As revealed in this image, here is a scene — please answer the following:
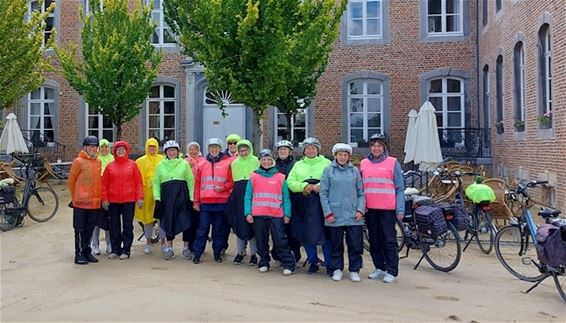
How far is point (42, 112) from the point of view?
1892cm

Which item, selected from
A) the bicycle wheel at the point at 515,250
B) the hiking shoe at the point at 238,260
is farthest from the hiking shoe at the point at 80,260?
the bicycle wheel at the point at 515,250

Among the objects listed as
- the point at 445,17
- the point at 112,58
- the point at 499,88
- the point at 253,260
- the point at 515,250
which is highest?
the point at 445,17

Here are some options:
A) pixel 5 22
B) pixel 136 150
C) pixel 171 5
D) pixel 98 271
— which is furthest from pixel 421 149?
pixel 136 150

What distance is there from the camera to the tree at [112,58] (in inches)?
527

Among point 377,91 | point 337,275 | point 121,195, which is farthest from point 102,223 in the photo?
point 377,91

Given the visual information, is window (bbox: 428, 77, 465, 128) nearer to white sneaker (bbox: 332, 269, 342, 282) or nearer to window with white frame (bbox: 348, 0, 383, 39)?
window with white frame (bbox: 348, 0, 383, 39)

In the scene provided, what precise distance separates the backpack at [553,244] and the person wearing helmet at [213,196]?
11.4 ft

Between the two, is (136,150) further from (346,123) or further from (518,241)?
(518,241)

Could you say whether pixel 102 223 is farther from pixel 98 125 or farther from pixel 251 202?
pixel 98 125

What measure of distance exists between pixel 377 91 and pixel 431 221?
38.5 ft

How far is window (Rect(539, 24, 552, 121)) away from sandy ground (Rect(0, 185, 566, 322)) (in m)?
5.44

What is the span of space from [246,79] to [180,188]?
93.7 inches

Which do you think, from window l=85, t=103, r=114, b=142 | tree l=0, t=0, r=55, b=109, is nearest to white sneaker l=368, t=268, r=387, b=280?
tree l=0, t=0, r=55, b=109

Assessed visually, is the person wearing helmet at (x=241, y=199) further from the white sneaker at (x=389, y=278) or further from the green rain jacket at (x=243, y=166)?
the white sneaker at (x=389, y=278)
